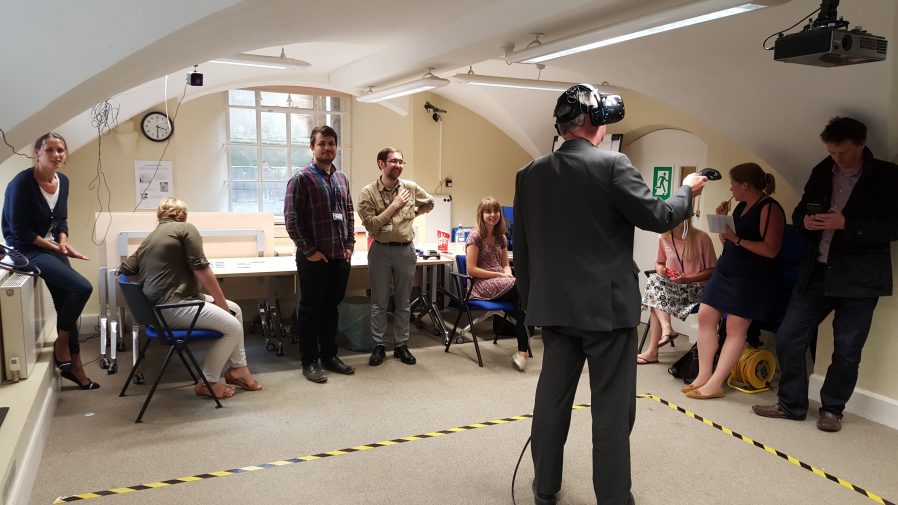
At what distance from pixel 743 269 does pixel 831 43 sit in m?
1.76

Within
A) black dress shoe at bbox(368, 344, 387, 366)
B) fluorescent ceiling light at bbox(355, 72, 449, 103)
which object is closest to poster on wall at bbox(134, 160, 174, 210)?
fluorescent ceiling light at bbox(355, 72, 449, 103)

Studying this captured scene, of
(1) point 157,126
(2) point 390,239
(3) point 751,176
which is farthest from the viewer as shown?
(1) point 157,126

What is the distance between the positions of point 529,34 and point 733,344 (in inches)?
93.6

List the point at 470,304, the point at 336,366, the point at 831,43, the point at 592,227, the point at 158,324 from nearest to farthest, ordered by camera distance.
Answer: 1. the point at 592,227
2. the point at 831,43
3. the point at 158,324
4. the point at 336,366
5. the point at 470,304

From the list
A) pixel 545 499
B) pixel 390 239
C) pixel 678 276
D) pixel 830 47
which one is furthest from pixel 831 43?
pixel 390 239

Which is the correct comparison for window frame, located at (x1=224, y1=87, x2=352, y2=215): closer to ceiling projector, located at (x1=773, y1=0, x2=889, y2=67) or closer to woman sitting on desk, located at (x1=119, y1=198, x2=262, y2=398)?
woman sitting on desk, located at (x1=119, y1=198, x2=262, y2=398)

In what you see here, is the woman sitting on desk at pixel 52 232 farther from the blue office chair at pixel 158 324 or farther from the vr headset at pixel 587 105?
the vr headset at pixel 587 105

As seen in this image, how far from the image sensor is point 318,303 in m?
4.33

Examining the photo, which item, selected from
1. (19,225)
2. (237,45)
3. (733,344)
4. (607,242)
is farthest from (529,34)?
(19,225)

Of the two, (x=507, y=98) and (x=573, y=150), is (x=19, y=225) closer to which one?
(x=573, y=150)

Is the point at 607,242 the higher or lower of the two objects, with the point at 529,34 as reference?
lower

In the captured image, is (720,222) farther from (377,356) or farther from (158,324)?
(158,324)

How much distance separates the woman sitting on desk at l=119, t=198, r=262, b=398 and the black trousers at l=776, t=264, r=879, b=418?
11.2ft

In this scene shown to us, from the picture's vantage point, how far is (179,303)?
370 centimetres
